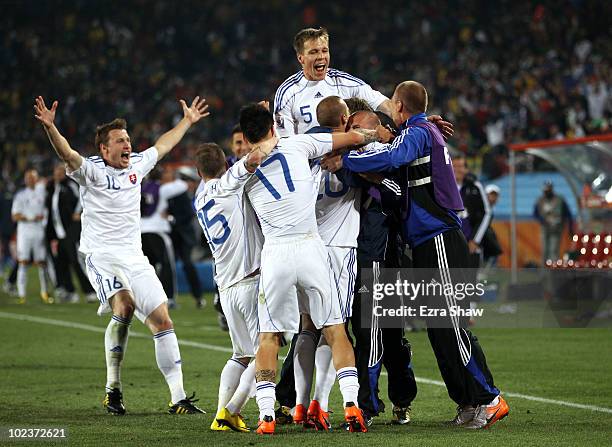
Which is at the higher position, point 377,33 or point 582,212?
point 377,33

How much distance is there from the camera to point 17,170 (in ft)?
110

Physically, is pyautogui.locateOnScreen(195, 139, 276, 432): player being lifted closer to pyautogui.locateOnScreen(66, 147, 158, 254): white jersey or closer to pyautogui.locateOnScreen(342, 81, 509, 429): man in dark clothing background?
pyautogui.locateOnScreen(342, 81, 509, 429): man in dark clothing background

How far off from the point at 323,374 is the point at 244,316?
2.12ft

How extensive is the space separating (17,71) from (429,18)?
13.4 m

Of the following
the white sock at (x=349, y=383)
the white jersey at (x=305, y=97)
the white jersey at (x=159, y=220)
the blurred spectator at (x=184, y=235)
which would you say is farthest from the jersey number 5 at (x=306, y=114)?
the blurred spectator at (x=184, y=235)

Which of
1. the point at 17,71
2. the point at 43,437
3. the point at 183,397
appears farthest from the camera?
the point at 17,71

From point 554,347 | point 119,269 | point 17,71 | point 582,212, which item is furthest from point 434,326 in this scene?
point 17,71

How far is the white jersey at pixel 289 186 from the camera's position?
697 cm

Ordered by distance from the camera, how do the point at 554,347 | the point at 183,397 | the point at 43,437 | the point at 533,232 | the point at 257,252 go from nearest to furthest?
the point at 43,437, the point at 257,252, the point at 183,397, the point at 554,347, the point at 533,232

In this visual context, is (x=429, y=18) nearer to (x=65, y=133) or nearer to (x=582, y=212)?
(x=65, y=133)

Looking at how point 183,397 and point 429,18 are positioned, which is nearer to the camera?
point 183,397

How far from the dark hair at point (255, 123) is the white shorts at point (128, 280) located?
1911mm

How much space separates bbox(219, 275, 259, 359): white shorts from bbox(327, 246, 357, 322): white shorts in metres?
0.56

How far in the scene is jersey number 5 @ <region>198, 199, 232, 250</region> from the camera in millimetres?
7578
